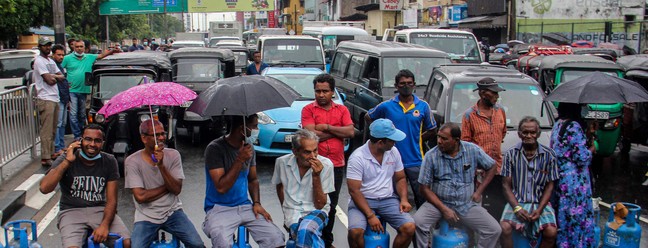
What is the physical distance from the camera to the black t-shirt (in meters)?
5.37

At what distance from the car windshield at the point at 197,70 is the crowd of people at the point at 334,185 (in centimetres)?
788

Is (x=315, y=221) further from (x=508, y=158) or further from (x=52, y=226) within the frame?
(x=52, y=226)

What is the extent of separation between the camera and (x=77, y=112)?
35.9 ft

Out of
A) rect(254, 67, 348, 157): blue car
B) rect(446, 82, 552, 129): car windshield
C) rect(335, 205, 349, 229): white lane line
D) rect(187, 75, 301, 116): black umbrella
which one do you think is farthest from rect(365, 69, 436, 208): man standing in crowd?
rect(254, 67, 348, 157): blue car

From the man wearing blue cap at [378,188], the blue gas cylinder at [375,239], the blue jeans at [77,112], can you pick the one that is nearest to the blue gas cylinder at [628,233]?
the man wearing blue cap at [378,188]

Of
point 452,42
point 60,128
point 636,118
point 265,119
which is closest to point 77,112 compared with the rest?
point 60,128

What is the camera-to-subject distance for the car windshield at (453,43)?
1638 cm

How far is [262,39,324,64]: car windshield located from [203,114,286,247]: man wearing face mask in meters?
11.8

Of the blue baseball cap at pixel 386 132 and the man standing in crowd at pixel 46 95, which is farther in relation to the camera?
the man standing in crowd at pixel 46 95

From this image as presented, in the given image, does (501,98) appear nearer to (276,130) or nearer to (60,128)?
(276,130)

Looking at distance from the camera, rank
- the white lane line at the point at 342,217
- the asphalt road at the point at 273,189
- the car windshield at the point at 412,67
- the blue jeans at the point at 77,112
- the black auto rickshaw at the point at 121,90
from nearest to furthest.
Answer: the asphalt road at the point at 273,189 → the white lane line at the point at 342,217 → the black auto rickshaw at the point at 121,90 → the blue jeans at the point at 77,112 → the car windshield at the point at 412,67

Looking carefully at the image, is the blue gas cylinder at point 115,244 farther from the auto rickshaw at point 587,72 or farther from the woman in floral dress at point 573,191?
the auto rickshaw at point 587,72

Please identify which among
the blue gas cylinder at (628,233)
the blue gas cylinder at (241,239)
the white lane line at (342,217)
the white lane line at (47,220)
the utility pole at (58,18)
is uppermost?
the utility pole at (58,18)

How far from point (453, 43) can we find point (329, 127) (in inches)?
436
